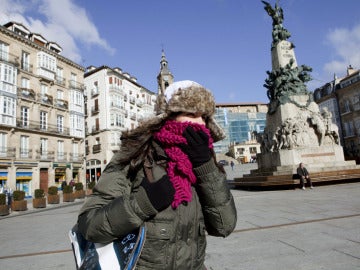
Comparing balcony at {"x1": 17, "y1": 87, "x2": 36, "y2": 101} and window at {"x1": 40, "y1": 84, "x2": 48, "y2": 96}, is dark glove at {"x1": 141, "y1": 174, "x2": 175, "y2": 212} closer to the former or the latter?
balcony at {"x1": 17, "y1": 87, "x2": 36, "y2": 101}

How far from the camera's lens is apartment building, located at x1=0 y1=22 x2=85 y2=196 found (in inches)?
1040

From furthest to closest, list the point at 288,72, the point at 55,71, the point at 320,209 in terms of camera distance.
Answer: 1. the point at 55,71
2. the point at 288,72
3. the point at 320,209

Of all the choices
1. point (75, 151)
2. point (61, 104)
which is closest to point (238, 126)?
point (75, 151)

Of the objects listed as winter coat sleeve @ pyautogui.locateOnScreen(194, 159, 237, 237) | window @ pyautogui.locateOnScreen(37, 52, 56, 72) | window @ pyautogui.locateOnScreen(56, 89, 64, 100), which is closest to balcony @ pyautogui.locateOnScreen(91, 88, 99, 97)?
window @ pyautogui.locateOnScreen(56, 89, 64, 100)

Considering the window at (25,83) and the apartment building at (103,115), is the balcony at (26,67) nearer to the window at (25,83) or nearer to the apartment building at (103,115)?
the window at (25,83)

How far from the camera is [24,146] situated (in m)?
28.1

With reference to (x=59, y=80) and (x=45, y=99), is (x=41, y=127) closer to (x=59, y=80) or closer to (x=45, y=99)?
(x=45, y=99)

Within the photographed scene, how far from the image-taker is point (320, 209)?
640cm

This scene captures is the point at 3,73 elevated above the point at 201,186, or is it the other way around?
the point at 3,73

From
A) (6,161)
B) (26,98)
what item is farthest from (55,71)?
(6,161)

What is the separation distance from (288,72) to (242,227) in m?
12.3

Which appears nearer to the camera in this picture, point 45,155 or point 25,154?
point 25,154

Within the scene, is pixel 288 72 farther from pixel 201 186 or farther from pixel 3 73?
pixel 3 73

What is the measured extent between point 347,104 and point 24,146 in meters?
50.2
